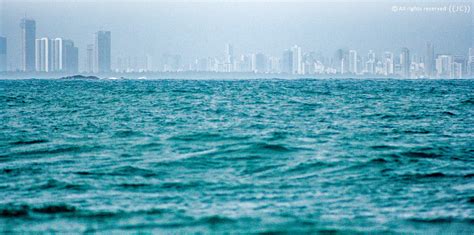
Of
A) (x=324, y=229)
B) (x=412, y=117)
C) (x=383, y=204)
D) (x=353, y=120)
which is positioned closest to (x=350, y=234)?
(x=324, y=229)

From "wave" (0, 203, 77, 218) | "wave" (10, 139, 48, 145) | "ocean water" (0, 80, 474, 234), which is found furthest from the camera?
"wave" (10, 139, 48, 145)

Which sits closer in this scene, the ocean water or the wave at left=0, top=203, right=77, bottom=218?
the ocean water

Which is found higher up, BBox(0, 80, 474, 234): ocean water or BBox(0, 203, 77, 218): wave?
BBox(0, 80, 474, 234): ocean water

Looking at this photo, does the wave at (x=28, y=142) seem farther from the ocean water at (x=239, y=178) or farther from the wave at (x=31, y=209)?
the wave at (x=31, y=209)

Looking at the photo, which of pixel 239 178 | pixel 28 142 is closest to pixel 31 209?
pixel 239 178

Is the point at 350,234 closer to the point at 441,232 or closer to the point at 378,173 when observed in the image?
the point at 441,232

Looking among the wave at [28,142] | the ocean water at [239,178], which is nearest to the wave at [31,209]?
the ocean water at [239,178]

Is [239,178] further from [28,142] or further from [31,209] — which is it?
[28,142]

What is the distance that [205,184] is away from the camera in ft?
44.3

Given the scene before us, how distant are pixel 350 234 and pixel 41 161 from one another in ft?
31.7

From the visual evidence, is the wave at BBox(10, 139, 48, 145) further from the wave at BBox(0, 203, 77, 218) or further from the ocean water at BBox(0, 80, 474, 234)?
the wave at BBox(0, 203, 77, 218)

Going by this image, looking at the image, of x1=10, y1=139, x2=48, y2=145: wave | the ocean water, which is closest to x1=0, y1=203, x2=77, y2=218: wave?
the ocean water

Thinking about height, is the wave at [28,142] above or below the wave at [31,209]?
above

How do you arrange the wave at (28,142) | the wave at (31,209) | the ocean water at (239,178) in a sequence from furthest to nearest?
1. the wave at (28,142)
2. the wave at (31,209)
3. the ocean water at (239,178)
